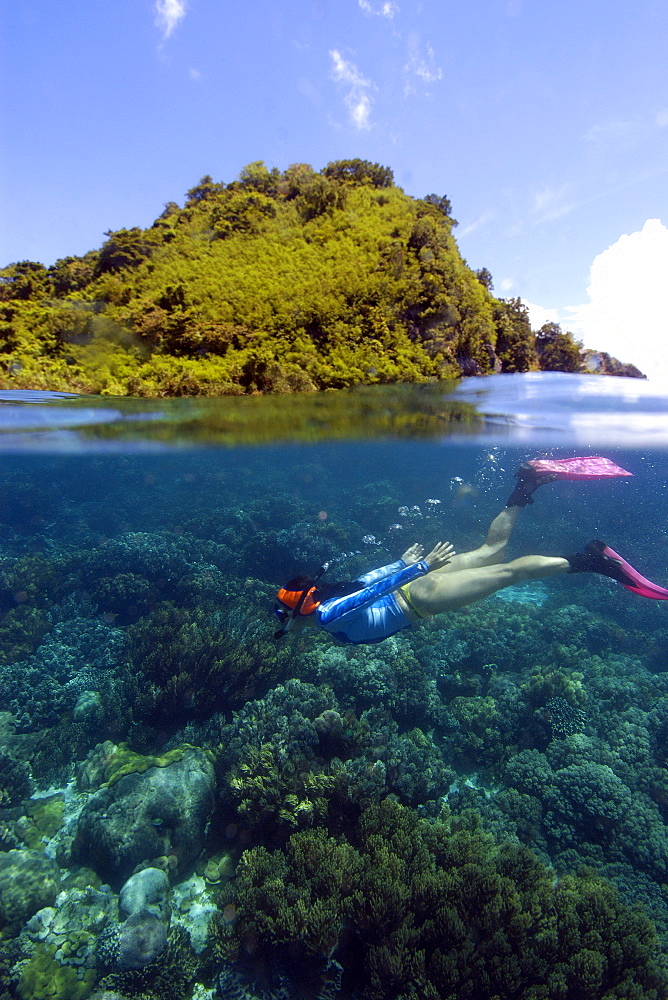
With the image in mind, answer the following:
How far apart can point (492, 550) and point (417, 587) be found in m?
1.45

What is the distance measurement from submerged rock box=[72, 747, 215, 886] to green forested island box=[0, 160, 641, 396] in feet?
23.3

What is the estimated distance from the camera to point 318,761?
19.9 ft

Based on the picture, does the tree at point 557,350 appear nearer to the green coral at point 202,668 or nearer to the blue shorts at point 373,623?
the blue shorts at point 373,623

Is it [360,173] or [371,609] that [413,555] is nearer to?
[371,609]

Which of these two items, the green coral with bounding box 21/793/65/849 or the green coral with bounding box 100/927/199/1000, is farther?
the green coral with bounding box 21/793/65/849

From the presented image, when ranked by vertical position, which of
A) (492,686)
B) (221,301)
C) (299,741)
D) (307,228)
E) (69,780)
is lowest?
(69,780)

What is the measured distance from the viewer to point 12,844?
578cm

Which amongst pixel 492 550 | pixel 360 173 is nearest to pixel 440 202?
pixel 360 173

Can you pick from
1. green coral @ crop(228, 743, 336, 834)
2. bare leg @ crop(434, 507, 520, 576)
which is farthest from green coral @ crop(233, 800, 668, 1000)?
bare leg @ crop(434, 507, 520, 576)

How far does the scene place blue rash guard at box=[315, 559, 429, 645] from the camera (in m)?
4.48

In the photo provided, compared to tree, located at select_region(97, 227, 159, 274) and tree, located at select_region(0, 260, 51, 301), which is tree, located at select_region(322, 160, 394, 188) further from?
tree, located at select_region(0, 260, 51, 301)

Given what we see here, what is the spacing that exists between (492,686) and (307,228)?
12410 millimetres

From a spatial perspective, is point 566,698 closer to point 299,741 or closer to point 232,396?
point 299,741

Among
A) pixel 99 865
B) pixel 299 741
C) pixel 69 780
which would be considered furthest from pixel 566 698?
pixel 69 780
